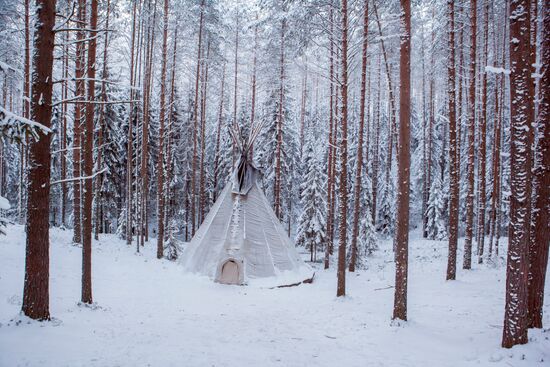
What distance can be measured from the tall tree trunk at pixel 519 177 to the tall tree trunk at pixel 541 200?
936 millimetres

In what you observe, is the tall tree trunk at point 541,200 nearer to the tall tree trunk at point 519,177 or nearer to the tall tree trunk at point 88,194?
the tall tree trunk at point 519,177

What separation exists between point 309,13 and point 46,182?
9.67m

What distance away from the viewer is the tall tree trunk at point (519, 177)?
218 inches

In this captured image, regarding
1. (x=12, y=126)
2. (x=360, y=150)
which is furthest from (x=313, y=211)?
(x=12, y=126)

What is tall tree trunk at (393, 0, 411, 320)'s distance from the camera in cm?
783

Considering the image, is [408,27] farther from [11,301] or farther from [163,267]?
[163,267]

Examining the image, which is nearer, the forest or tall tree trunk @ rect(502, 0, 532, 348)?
tall tree trunk @ rect(502, 0, 532, 348)

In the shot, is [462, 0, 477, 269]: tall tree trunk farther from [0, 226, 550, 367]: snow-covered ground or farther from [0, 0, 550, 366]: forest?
[0, 226, 550, 367]: snow-covered ground

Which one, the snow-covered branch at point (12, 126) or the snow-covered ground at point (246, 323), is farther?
the snow-covered ground at point (246, 323)

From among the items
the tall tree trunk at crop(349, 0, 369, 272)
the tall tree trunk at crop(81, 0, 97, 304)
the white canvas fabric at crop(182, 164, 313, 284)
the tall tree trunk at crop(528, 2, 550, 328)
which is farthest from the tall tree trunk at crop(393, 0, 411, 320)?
the tall tree trunk at crop(81, 0, 97, 304)

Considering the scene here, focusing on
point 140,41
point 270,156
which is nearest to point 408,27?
point 140,41

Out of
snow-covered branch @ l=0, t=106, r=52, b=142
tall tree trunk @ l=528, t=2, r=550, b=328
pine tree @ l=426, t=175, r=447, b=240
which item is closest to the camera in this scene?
snow-covered branch @ l=0, t=106, r=52, b=142

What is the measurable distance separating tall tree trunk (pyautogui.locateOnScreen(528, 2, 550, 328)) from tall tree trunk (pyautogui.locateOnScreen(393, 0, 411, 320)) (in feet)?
7.60

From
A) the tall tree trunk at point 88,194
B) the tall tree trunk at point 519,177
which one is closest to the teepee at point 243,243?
the tall tree trunk at point 88,194
